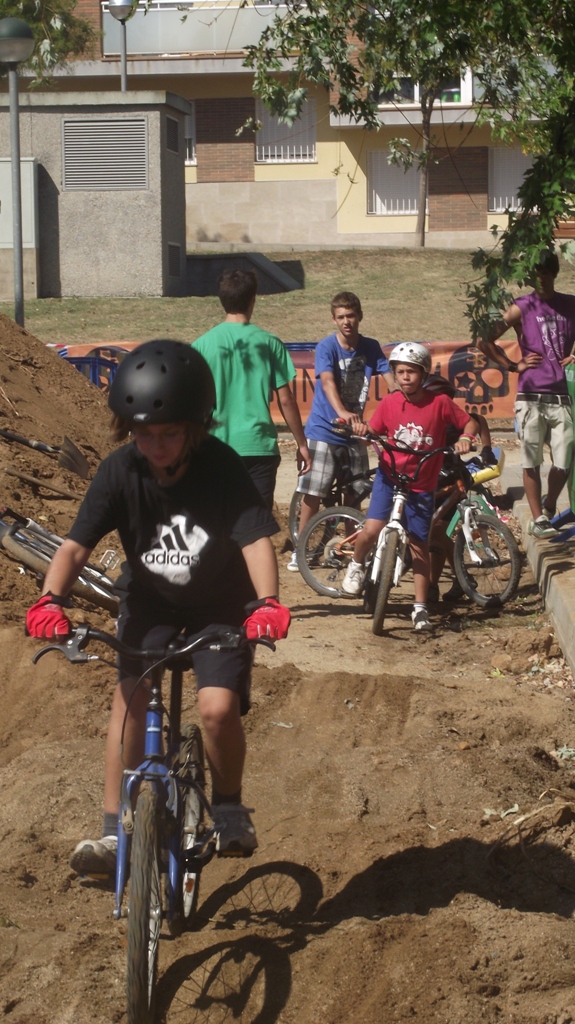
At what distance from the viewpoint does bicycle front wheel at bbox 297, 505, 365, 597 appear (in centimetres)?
834

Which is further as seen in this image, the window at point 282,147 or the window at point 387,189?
the window at point 387,189

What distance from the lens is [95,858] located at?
11.2ft

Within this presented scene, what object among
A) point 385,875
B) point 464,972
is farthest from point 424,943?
point 385,875

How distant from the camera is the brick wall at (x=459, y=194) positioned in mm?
37188

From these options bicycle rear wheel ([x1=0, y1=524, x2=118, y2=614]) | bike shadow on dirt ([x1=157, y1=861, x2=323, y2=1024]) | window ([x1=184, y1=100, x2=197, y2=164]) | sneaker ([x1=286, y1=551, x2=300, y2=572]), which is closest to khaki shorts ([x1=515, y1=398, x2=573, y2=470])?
sneaker ([x1=286, y1=551, x2=300, y2=572])

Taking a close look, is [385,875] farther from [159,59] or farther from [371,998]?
[159,59]

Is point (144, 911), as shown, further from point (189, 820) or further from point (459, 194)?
point (459, 194)

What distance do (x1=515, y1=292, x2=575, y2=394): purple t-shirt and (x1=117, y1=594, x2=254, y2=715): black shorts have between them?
5.62m

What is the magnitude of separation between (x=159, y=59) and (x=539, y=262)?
33198 millimetres

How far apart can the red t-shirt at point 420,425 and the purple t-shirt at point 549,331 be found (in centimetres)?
149

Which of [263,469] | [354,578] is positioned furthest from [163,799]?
[354,578]

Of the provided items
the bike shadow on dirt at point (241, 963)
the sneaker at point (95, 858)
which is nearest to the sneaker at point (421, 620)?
the bike shadow on dirt at point (241, 963)

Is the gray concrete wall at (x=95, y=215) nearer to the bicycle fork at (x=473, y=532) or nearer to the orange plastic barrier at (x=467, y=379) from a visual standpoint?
the orange plastic barrier at (x=467, y=379)

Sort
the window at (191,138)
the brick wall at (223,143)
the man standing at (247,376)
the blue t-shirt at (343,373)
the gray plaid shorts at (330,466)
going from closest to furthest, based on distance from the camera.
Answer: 1. the man standing at (247,376)
2. the blue t-shirt at (343,373)
3. the gray plaid shorts at (330,466)
4. the brick wall at (223,143)
5. the window at (191,138)
